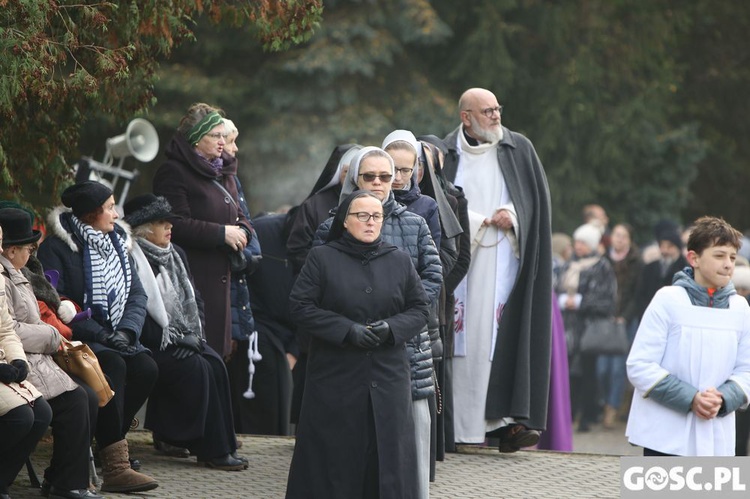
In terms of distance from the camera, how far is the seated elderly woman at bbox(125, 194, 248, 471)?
9219 mm

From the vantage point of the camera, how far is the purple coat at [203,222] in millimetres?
9789

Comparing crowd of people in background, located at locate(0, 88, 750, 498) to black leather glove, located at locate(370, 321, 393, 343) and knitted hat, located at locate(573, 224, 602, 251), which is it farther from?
knitted hat, located at locate(573, 224, 602, 251)

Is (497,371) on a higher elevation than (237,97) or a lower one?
lower

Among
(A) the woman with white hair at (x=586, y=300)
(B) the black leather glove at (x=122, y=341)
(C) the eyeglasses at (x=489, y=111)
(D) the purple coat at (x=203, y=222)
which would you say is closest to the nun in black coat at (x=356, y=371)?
(B) the black leather glove at (x=122, y=341)

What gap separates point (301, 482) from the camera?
7754 mm

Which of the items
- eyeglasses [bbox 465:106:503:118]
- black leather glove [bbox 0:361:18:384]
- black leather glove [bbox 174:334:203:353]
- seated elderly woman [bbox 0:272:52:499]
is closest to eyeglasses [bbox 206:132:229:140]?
black leather glove [bbox 174:334:203:353]

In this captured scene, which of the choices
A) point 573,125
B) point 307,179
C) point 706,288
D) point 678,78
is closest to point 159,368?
point 706,288

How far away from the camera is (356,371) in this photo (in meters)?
7.78

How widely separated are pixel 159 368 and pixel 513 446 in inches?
106

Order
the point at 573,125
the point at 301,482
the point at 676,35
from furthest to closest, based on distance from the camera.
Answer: the point at 676,35 < the point at 573,125 < the point at 301,482

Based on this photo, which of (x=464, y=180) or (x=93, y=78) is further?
(x=464, y=180)

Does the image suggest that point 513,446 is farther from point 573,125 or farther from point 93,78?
point 573,125

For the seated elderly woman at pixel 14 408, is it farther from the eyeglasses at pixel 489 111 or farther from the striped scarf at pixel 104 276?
the eyeglasses at pixel 489 111

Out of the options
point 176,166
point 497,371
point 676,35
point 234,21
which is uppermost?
point 676,35
